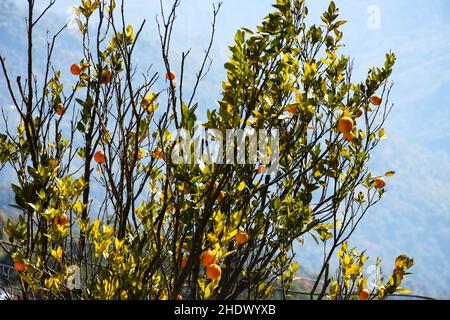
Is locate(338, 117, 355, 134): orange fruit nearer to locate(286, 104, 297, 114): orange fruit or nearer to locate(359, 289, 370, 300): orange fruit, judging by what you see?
locate(286, 104, 297, 114): orange fruit

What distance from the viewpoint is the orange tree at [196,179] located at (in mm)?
1068

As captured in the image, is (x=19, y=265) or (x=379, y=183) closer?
(x=19, y=265)

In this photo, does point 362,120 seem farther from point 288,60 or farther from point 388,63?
point 288,60

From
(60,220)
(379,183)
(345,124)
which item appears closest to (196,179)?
(60,220)

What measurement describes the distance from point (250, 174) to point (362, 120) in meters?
0.69

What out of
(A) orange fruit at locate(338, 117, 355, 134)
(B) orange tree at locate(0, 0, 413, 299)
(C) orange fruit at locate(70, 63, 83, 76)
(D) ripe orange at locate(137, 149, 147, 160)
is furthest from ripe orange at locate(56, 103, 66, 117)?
(A) orange fruit at locate(338, 117, 355, 134)

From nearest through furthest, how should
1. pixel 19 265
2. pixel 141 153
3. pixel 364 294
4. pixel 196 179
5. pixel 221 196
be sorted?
pixel 196 179, pixel 19 265, pixel 221 196, pixel 364 294, pixel 141 153

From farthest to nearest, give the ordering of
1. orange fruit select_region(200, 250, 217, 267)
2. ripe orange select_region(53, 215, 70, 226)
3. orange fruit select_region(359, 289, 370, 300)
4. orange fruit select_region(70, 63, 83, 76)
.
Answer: orange fruit select_region(70, 63, 83, 76) → orange fruit select_region(359, 289, 370, 300) → ripe orange select_region(53, 215, 70, 226) → orange fruit select_region(200, 250, 217, 267)

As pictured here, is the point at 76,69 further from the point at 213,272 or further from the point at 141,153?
the point at 213,272

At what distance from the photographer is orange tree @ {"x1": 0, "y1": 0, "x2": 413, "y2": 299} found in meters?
1.07

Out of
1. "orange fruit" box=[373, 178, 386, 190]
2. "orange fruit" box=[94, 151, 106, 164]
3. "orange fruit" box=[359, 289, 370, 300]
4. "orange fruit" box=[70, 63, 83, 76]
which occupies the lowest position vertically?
"orange fruit" box=[359, 289, 370, 300]

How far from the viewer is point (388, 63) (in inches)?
63.5

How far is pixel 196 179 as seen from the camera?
1.01m

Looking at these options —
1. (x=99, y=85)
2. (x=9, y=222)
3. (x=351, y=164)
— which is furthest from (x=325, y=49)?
(x=9, y=222)
